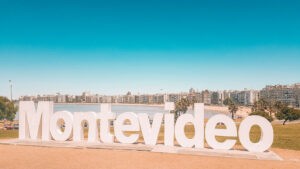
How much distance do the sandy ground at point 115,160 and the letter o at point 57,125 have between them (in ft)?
11.6

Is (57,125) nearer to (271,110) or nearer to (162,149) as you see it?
(162,149)

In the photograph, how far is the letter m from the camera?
27.1m

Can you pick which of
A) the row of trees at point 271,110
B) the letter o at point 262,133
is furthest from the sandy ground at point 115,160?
the row of trees at point 271,110

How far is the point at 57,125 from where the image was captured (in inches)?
1067

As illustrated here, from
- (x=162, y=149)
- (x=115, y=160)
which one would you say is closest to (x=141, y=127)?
(x=162, y=149)

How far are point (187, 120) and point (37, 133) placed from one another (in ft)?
45.0

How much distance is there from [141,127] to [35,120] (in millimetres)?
9934

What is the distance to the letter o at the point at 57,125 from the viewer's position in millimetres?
26328

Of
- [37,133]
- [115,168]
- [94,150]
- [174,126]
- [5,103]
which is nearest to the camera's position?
[115,168]

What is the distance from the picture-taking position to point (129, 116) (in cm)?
2528

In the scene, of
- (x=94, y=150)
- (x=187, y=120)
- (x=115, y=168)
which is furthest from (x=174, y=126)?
(x=115, y=168)

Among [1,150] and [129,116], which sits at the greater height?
[129,116]

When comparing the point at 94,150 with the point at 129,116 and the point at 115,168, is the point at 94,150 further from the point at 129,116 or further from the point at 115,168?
the point at 115,168

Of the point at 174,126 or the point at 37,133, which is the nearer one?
the point at 174,126
